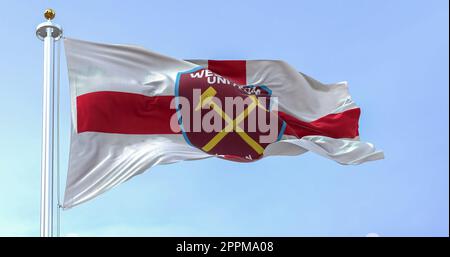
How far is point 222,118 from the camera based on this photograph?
1080 cm

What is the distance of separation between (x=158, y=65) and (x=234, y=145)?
168 cm

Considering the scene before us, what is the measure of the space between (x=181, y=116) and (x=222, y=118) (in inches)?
24.4

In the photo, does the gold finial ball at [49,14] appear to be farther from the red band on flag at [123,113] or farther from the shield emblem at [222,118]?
the shield emblem at [222,118]

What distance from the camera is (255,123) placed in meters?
10.9

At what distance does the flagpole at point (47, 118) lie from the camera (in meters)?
8.47

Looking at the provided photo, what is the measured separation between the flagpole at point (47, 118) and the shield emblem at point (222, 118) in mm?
2118

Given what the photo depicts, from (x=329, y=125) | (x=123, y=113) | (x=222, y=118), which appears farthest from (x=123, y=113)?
(x=329, y=125)

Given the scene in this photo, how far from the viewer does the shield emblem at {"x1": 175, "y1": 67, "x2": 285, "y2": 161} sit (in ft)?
34.9

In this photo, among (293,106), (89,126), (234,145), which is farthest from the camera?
(293,106)

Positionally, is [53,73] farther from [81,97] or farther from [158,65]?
[158,65]

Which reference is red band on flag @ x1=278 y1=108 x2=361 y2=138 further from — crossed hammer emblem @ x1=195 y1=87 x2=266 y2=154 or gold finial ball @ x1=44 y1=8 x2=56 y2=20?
gold finial ball @ x1=44 y1=8 x2=56 y2=20

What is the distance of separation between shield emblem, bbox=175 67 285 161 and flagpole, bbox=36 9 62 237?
212 centimetres

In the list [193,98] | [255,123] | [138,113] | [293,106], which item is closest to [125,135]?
[138,113]

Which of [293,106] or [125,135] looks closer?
Answer: [125,135]
